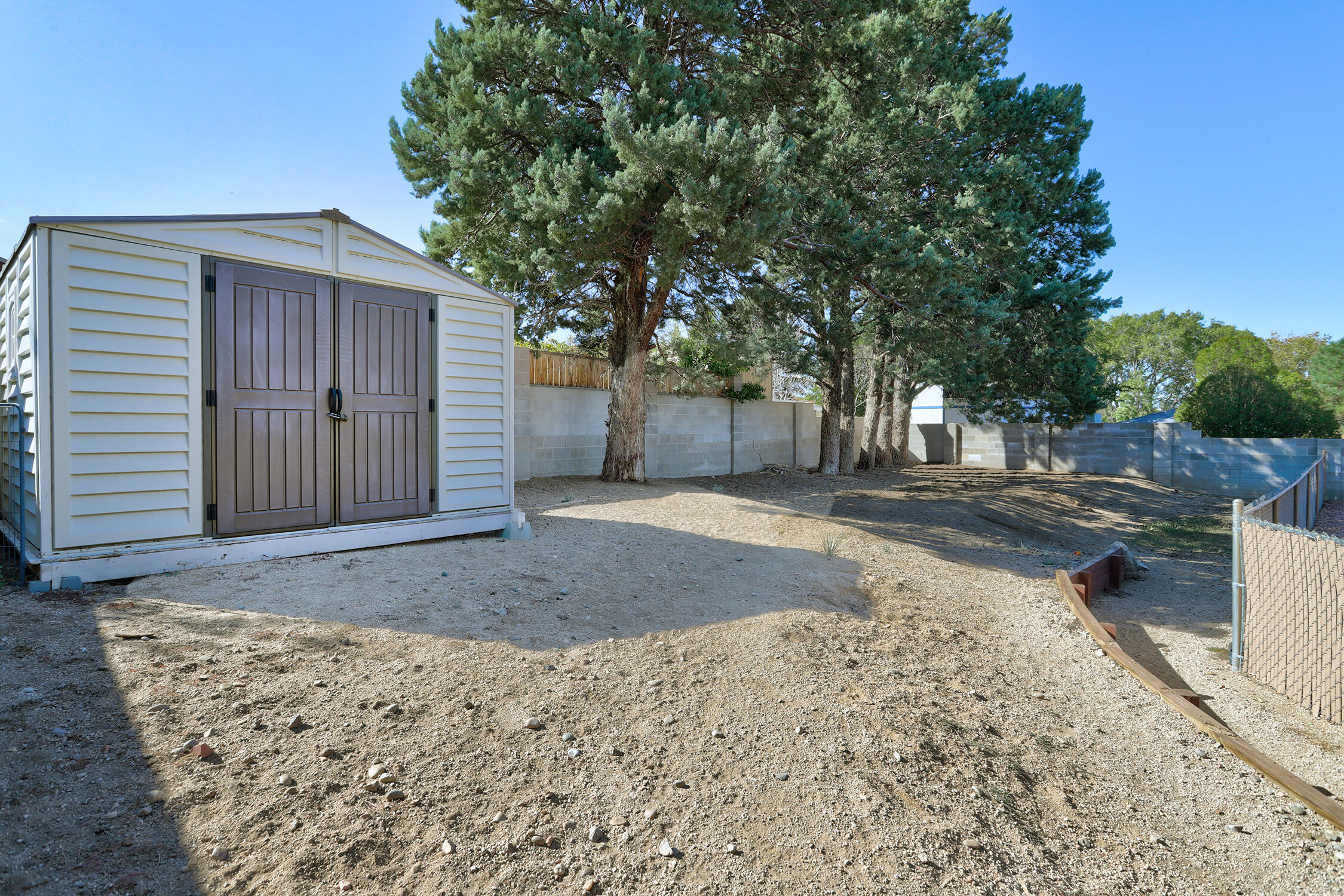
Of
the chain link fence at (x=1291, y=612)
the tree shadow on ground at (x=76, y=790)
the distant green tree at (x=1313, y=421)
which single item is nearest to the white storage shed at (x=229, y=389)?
the tree shadow on ground at (x=76, y=790)

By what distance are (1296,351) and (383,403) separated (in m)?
54.0

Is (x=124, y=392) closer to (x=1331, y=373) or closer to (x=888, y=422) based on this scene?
(x=888, y=422)

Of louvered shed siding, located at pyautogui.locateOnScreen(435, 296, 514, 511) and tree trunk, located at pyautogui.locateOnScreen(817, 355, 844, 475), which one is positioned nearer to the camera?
louvered shed siding, located at pyautogui.locateOnScreen(435, 296, 514, 511)

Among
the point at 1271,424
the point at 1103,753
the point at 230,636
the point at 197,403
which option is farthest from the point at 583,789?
the point at 1271,424

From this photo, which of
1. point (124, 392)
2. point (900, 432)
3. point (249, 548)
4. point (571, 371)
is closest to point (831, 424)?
point (900, 432)

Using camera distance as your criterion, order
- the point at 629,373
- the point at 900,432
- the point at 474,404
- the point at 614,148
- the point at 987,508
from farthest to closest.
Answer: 1. the point at 900,432
2. the point at 987,508
3. the point at 629,373
4. the point at 614,148
5. the point at 474,404

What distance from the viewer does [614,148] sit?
7.91m

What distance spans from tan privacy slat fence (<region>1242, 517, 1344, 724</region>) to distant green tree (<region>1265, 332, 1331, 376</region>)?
46.9 m

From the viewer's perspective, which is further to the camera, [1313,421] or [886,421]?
[886,421]

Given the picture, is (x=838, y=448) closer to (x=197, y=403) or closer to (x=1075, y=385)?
(x=1075, y=385)

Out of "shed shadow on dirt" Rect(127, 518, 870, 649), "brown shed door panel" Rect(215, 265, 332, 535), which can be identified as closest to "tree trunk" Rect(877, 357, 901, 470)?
"shed shadow on dirt" Rect(127, 518, 870, 649)

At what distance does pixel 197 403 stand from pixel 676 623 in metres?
3.48

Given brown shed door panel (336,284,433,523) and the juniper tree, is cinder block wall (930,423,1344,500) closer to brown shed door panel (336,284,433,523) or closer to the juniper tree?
the juniper tree

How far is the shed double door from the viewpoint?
4723mm
